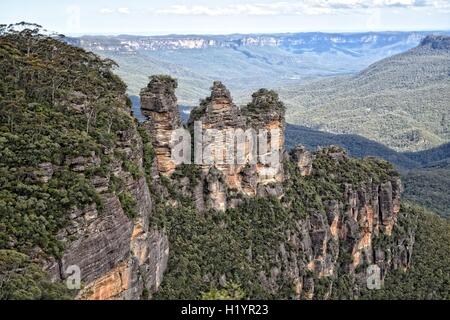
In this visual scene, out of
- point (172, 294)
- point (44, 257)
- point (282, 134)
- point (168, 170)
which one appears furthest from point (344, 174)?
point (44, 257)

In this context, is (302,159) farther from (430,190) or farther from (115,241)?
(430,190)

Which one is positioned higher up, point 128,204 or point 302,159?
point 128,204

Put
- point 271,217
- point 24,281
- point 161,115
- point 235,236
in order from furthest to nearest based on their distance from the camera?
point 271,217 → point 235,236 → point 161,115 → point 24,281

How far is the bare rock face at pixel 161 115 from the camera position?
5394cm

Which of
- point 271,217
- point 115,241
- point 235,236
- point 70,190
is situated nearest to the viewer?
point 70,190

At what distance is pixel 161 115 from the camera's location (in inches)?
2133

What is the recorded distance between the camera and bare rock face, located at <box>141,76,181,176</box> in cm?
5394

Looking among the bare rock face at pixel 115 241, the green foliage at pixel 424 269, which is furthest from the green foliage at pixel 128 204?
the green foliage at pixel 424 269

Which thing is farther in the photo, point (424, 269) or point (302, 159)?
point (424, 269)

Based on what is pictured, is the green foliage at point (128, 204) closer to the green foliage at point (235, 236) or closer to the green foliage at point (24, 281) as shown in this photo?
the green foliage at point (235, 236)

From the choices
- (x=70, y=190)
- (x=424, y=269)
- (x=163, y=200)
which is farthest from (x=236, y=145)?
(x=424, y=269)

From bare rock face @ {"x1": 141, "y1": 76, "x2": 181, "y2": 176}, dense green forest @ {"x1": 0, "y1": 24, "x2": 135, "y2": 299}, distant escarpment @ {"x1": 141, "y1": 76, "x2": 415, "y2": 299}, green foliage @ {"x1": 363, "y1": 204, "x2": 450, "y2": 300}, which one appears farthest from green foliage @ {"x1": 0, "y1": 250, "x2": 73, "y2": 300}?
green foliage @ {"x1": 363, "y1": 204, "x2": 450, "y2": 300}

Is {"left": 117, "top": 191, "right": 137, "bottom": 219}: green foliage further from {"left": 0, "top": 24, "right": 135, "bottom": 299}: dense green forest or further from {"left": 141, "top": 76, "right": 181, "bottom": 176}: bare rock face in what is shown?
A: {"left": 141, "top": 76, "right": 181, "bottom": 176}: bare rock face
